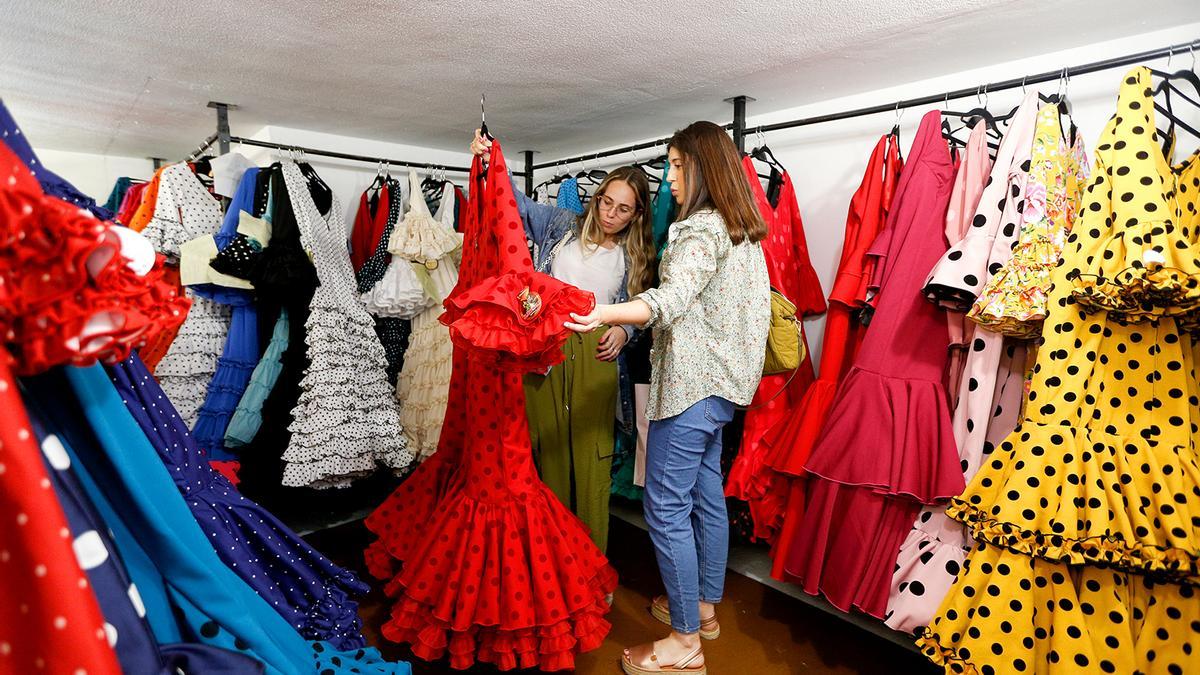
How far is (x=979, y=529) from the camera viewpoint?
1479mm

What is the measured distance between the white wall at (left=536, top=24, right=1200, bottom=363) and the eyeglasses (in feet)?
2.57

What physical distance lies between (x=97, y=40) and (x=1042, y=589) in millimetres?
2937

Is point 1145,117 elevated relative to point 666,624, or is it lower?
elevated

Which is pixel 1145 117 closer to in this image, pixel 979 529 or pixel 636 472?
pixel 979 529

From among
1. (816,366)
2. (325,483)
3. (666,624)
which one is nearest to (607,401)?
(666,624)

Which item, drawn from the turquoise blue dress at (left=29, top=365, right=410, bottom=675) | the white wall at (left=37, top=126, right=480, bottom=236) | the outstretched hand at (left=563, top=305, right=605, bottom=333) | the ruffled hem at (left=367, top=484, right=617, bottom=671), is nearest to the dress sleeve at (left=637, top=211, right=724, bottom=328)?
the outstretched hand at (left=563, top=305, right=605, bottom=333)

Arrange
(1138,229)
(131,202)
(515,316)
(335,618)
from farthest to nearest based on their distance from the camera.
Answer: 1. (131,202)
2. (515,316)
3. (1138,229)
4. (335,618)

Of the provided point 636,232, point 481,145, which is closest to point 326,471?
point 481,145

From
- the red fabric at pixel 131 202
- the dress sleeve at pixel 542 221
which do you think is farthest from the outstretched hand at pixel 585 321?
the red fabric at pixel 131 202

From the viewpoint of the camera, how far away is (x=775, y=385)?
2299 millimetres

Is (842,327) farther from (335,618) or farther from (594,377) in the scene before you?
(335,618)

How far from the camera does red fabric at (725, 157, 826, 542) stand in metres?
2.20

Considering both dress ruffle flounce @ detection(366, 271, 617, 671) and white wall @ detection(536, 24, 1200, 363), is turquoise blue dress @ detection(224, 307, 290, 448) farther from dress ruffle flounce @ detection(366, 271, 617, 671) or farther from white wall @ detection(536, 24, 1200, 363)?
white wall @ detection(536, 24, 1200, 363)

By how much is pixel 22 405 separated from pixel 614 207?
6.14 feet
